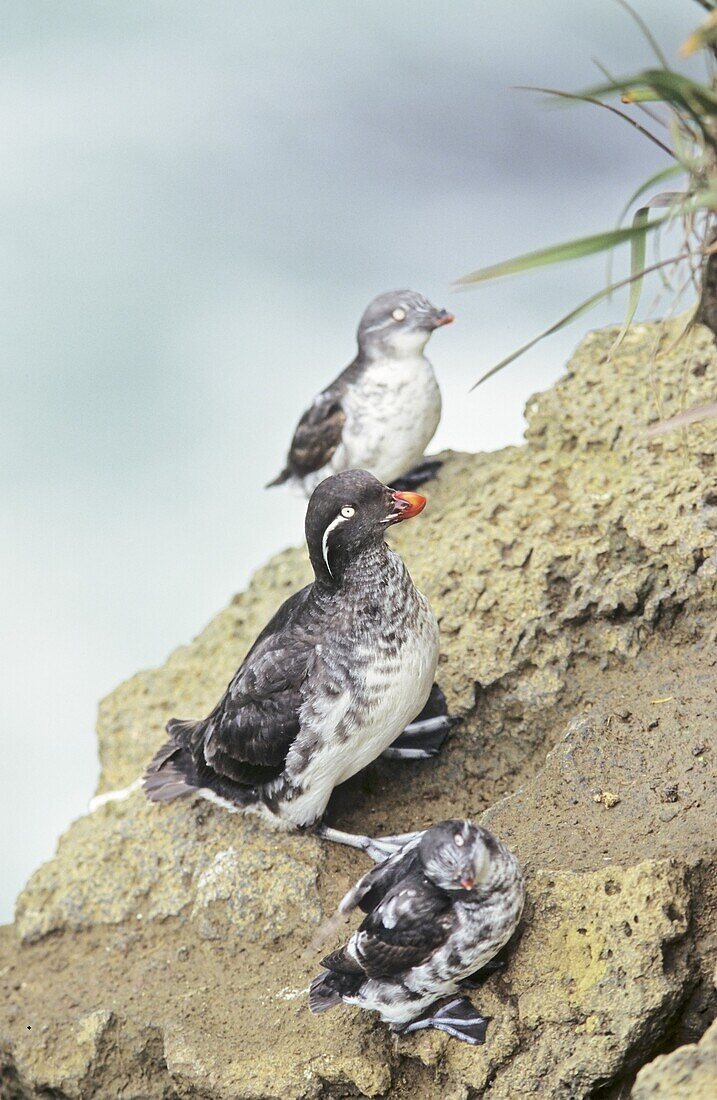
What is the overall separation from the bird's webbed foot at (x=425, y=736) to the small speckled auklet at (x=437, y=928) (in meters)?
1.42

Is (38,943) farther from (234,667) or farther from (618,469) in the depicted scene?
(618,469)

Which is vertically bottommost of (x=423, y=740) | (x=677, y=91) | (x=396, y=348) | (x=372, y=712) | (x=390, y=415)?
(x=423, y=740)

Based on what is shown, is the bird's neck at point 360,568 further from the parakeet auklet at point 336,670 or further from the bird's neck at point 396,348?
the bird's neck at point 396,348

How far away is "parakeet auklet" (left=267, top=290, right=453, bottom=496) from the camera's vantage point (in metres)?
8.70

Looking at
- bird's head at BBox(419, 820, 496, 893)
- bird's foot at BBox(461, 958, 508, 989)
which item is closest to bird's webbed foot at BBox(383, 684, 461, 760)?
bird's foot at BBox(461, 958, 508, 989)

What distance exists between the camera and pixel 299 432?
9.08m

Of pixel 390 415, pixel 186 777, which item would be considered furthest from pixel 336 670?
pixel 390 415

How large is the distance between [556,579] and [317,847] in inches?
73.9

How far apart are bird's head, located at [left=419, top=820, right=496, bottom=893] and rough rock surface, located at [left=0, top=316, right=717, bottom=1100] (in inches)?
20.1

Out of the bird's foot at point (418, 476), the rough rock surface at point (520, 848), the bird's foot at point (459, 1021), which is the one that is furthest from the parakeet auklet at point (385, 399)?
the bird's foot at point (459, 1021)

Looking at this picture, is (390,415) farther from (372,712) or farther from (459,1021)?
(459,1021)

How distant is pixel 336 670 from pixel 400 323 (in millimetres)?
3184

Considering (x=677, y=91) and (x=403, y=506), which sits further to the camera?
(x=403, y=506)

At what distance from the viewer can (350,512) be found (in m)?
6.07
